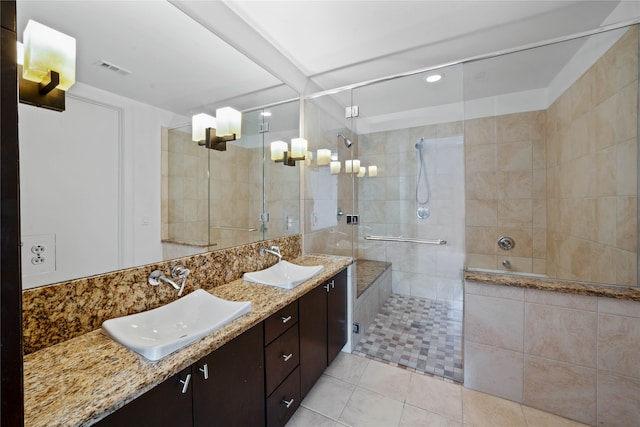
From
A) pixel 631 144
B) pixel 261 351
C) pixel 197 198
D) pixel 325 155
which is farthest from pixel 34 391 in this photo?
pixel 631 144

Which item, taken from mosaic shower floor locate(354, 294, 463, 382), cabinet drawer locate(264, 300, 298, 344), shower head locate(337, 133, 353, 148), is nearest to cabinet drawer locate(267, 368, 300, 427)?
cabinet drawer locate(264, 300, 298, 344)

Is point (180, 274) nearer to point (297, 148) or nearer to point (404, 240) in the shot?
point (297, 148)

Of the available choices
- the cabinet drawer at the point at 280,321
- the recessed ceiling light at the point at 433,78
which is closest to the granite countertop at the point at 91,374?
the cabinet drawer at the point at 280,321

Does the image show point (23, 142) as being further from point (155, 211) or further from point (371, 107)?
point (371, 107)

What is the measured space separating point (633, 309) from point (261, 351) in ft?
6.66

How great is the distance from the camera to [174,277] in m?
1.33

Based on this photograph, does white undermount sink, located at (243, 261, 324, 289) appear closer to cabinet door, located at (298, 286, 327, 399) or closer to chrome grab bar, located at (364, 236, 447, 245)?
cabinet door, located at (298, 286, 327, 399)

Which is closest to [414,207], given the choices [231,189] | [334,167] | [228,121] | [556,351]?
[334,167]

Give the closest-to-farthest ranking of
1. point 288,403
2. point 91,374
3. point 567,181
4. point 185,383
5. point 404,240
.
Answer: point 91,374 < point 185,383 < point 288,403 < point 567,181 < point 404,240

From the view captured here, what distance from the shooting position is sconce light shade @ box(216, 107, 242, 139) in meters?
1.65

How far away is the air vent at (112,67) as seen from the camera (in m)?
1.10

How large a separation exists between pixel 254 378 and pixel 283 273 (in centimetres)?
84

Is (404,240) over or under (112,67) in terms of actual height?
under

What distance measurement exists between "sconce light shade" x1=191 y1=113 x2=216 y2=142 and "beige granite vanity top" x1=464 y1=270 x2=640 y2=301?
1.96 meters
